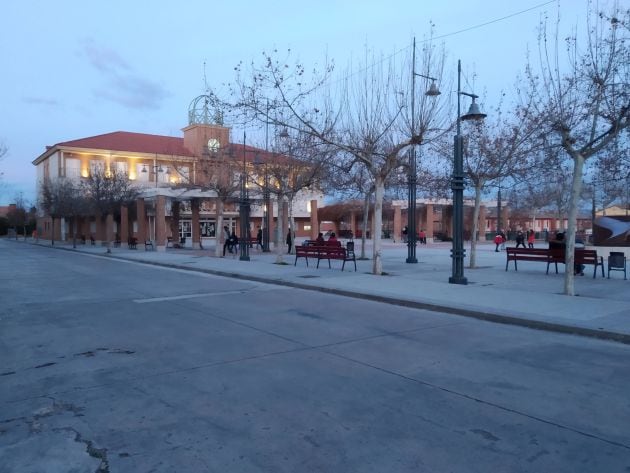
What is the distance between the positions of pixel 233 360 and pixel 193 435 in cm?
258

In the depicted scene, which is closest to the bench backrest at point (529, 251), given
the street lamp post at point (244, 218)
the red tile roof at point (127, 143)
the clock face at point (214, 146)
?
the street lamp post at point (244, 218)

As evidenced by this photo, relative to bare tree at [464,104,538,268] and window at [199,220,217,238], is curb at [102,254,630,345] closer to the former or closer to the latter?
bare tree at [464,104,538,268]

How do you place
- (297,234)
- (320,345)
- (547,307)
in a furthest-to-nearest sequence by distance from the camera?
(297,234)
(547,307)
(320,345)

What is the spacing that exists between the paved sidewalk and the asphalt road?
66 cm

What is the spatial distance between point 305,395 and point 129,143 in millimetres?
59375

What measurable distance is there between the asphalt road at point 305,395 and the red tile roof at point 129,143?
4682 cm

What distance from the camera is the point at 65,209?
4428 centimetres

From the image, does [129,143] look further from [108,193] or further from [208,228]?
[108,193]

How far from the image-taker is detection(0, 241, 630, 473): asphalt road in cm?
427

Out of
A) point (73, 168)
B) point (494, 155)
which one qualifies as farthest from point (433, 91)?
point (73, 168)

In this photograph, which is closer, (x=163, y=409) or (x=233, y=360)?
(x=163, y=409)

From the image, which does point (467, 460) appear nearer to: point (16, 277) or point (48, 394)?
point (48, 394)

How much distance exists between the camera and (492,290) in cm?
1391

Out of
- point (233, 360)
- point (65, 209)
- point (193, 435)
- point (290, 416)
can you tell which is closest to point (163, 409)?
point (193, 435)
